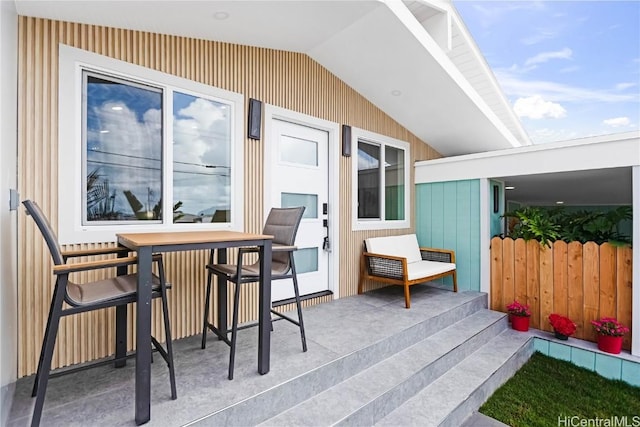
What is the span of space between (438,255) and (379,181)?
139 cm

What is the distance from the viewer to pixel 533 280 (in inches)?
153

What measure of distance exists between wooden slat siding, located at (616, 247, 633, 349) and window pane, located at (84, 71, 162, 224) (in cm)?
452

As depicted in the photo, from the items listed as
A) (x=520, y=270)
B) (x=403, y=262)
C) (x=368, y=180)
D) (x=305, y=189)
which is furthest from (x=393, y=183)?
(x=520, y=270)

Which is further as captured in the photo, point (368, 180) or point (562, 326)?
point (368, 180)

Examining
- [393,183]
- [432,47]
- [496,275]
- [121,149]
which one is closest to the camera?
[121,149]

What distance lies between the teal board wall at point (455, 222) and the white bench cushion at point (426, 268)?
0.36 m

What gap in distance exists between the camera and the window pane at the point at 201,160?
8.99 ft

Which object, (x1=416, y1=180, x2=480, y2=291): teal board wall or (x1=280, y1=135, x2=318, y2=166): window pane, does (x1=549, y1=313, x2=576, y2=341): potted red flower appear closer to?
(x1=416, y1=180, x2=480, y2=291): teal board wall

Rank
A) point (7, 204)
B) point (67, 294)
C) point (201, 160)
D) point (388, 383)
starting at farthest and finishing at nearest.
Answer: point (201, 160)
point (388, 383)
point (7, 204)
point (67, 294)

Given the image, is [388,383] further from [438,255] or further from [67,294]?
[438,255]

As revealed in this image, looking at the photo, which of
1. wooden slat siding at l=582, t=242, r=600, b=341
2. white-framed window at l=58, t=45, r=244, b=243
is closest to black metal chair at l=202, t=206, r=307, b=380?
white-framed window at l=58, t=45, r=244, b=243

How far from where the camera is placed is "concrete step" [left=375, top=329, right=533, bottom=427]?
2.16 metres

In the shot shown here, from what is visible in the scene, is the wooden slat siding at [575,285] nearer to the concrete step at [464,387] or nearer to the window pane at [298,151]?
the concrete step at [464,387]

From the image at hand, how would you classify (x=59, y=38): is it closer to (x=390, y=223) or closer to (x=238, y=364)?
(x=238, y=364)
